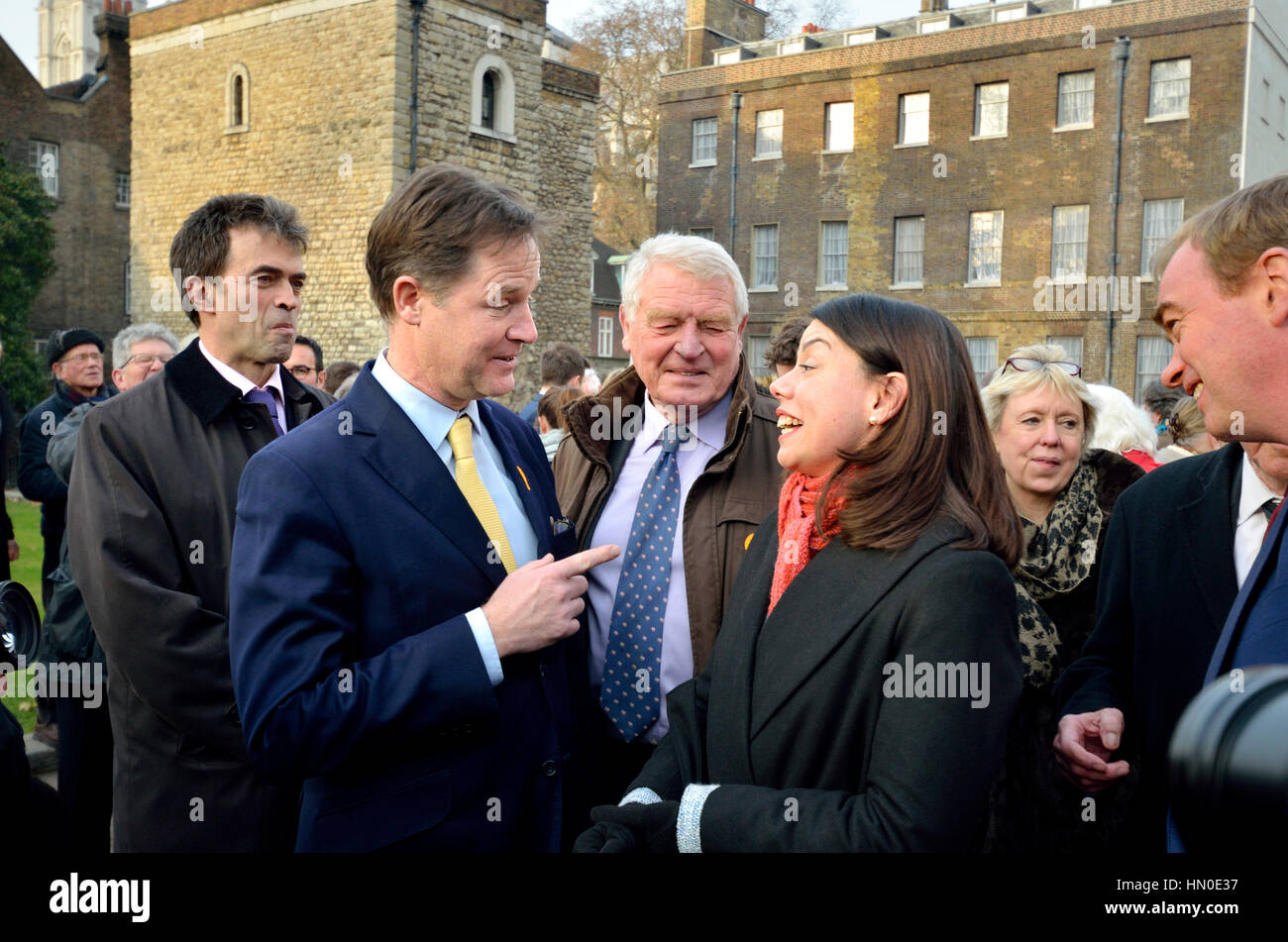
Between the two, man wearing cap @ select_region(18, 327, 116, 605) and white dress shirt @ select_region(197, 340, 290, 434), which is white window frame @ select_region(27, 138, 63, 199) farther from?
white dress shirt @ select_region(197, 340, 290, 434)

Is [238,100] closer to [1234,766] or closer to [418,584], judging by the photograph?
[418,584]

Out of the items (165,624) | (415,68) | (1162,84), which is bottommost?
(165,624)

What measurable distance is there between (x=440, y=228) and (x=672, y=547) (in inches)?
45.4

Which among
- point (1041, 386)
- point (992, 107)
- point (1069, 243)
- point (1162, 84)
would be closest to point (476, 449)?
point (1041, 386)

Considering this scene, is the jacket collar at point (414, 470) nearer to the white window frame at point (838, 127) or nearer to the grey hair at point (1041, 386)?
the grey hair at point (1041, 386)

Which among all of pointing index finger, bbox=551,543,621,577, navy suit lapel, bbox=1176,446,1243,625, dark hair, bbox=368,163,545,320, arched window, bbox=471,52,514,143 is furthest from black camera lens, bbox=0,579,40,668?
arched window, bbox=471,52,514,143

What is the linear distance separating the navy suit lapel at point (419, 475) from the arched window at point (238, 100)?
27.1 metres

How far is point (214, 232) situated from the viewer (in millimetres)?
3527

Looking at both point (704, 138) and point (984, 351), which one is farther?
point (704, 138)

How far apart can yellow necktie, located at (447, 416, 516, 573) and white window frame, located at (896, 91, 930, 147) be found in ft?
96.4

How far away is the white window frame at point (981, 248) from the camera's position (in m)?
28.3

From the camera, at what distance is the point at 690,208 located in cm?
3284
